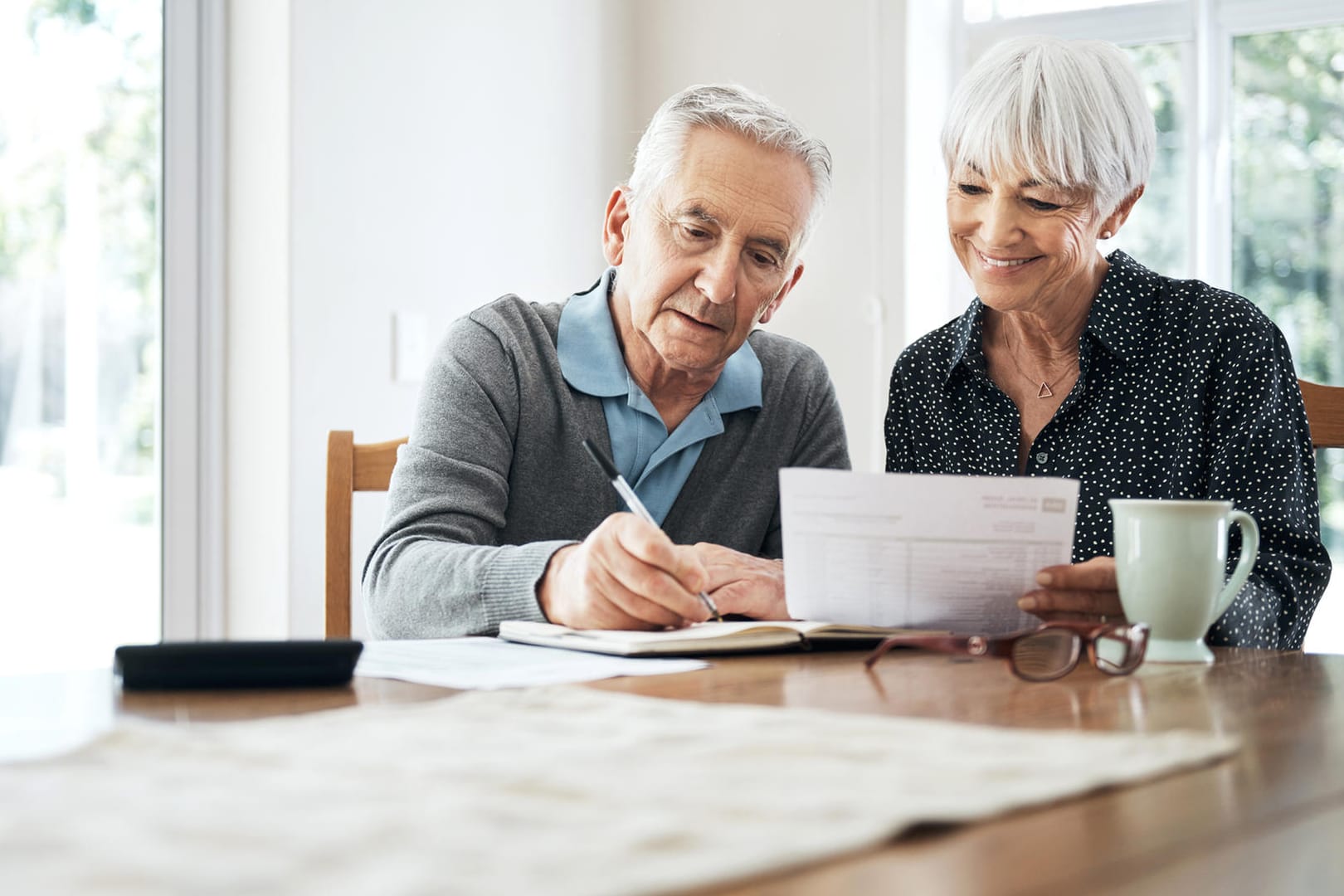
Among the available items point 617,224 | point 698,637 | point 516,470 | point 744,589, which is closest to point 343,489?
point 516,470

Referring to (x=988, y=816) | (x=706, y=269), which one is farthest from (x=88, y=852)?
(x=706, y=269)

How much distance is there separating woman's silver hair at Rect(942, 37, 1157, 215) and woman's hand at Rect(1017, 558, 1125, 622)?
0.60 meters

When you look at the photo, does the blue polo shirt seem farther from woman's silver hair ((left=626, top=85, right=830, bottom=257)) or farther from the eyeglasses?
the eyeglasses

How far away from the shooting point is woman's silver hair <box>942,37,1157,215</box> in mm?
1528

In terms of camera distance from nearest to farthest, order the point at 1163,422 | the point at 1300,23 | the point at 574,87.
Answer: the point at 1163,422, the point at 1300,23, the point at 574,87

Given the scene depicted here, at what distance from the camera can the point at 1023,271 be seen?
5.14 ft

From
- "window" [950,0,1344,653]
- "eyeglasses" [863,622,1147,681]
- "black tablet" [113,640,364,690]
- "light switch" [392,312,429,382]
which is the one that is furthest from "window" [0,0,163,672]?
"window" [950,0,1344,653]

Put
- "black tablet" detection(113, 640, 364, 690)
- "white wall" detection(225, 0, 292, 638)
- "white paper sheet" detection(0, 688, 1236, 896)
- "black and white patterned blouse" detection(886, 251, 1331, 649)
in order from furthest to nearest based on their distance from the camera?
1. "white wall" detection(225, 0, 292, 638)
2. "black and white patterned blouse" detection(886, 251, 1331, 649)
3. "black tablet" detection(113, 640, 364, 690)
4. "white paper sheet" detection(0, 688, 1236, 896)

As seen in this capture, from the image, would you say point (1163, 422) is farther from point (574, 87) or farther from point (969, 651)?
point (574, 87)

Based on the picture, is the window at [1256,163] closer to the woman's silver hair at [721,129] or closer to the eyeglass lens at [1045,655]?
the woman's silver hair at [721,129]

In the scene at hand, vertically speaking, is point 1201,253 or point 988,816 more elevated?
point 1201,253

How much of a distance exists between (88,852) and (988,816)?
0.31m

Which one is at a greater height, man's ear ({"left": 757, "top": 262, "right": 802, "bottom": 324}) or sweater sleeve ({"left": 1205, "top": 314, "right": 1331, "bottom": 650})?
man's ear ({"left": 757, "top": 262, "right": 802, "bottom": 324})

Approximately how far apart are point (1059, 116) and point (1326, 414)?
46cm
